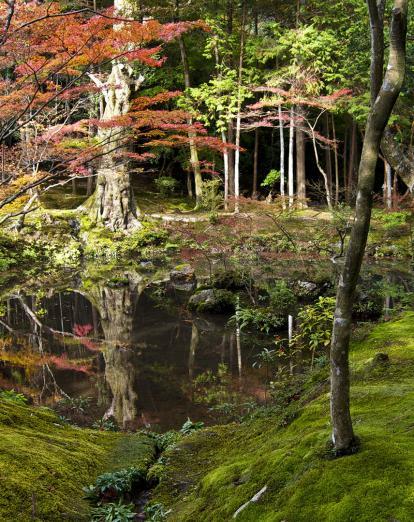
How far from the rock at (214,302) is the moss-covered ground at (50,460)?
647 centimetres

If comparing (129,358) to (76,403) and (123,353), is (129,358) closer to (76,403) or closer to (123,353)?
(123,353)

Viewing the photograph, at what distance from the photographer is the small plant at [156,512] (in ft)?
9.69

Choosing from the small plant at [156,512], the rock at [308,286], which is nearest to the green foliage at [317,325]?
the rock at [308,286]

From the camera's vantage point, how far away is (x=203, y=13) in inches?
843

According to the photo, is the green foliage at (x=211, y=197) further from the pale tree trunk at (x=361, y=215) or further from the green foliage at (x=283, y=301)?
the pale tree trunk at (x=361, y=215)

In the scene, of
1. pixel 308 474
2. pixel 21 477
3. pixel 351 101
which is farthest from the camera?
pixel 351 101

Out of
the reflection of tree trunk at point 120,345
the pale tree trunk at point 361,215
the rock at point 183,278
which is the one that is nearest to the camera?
the pale tree trunk at point 361,215

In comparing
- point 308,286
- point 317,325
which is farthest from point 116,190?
point 317,325

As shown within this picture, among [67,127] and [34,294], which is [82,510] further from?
[67,127]

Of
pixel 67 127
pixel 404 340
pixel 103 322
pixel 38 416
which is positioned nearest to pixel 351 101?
pixel 67 127

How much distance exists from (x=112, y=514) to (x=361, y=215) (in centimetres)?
234

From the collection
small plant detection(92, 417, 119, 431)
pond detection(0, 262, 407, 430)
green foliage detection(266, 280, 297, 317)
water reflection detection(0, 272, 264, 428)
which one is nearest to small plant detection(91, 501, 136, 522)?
small plant detection(92, 417, 119, 431)

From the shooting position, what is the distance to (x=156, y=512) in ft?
9.87

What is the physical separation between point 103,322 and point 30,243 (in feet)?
31.6
